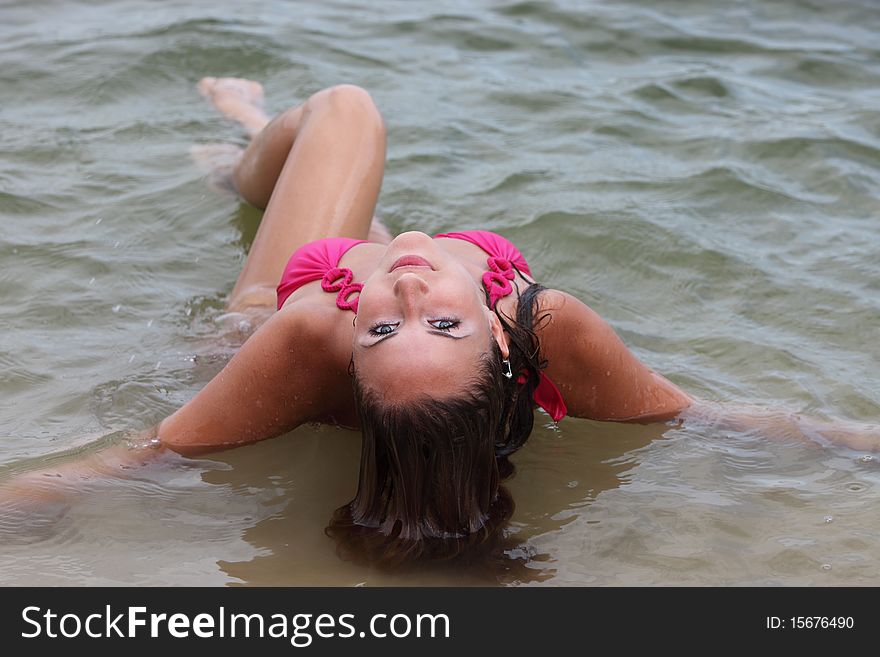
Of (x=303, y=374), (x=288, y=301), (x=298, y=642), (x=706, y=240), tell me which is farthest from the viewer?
(x=706, y=240)

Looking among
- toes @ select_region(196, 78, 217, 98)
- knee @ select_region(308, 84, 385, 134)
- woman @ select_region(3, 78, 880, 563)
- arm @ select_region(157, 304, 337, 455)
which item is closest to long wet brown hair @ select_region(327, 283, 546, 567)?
woman @ select_region(3, 78, 880, 563)

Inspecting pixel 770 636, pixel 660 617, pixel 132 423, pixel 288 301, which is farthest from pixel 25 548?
pixel 770 636

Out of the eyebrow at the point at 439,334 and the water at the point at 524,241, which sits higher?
the eyebrow at the point at 439,334

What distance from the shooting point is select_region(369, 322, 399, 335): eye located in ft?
11.5

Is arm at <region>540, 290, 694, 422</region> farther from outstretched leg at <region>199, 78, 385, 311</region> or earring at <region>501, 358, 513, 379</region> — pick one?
outstretched leg at <region>199, 78, 385, 311</region>

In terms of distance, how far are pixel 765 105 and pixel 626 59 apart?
49.4 inches

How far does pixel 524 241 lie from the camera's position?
6312 millimetres

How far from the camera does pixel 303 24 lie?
29.7ft

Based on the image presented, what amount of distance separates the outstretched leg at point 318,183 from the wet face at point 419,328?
1.39 meters

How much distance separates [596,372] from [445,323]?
93 centimetres

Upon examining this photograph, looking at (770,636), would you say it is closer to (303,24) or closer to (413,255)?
(413,255)

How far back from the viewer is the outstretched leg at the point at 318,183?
5.04 metres

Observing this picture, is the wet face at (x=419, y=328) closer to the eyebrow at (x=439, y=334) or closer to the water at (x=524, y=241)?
the eyebrow at (x=439, y=334)

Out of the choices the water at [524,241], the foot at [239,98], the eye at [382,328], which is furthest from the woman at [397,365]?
the foot at [239,98]
